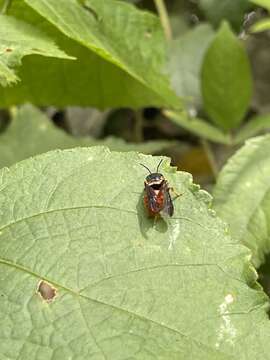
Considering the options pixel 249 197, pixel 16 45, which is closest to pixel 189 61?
pixel 249 197

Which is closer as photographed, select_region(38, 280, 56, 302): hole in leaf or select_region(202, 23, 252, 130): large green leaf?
select_region(38, 280, 56, 302): hole in leaf

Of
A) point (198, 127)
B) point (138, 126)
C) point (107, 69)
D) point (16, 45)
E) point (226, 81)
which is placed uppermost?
point (16, 45)

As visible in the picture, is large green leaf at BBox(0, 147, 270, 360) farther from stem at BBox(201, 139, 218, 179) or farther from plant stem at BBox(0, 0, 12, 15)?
stem at BBox(201, 139, 218, 179)

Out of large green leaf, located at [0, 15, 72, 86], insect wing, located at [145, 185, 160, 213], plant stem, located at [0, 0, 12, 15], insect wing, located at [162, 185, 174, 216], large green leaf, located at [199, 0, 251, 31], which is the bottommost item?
insect wing, located at [162, 185, 174, 216]

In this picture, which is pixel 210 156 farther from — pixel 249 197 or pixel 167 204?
pixel 167 204

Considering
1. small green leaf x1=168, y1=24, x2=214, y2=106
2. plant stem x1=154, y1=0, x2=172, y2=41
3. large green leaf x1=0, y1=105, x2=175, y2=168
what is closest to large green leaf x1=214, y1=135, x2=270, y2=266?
large green leaf x1=0, y1=105, x2=175, y2=168

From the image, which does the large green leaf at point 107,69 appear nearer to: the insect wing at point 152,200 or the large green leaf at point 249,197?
the large green leaf at point 249,197

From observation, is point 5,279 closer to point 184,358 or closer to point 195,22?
point 184,358

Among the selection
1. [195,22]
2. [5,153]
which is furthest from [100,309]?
[195,22]
